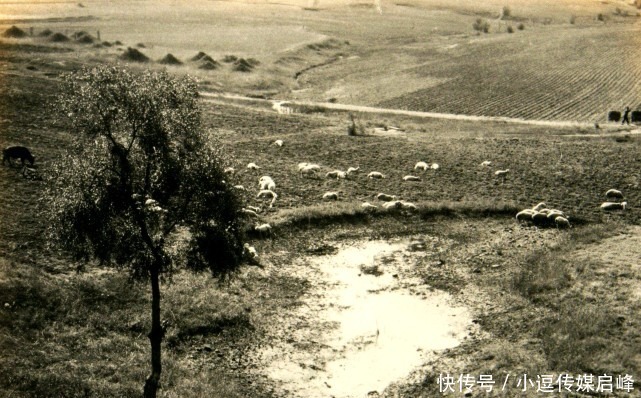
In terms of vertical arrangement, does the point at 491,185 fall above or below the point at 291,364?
above

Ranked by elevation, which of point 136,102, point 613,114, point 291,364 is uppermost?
point 136,102

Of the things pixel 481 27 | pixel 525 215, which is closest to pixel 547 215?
pixel 525 215

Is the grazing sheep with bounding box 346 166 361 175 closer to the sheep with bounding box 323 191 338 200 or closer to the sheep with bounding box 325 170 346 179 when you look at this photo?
the sheep with bounding box 325 170 346 179

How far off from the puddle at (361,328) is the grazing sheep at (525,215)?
6.93 metres

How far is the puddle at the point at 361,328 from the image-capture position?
19672mm

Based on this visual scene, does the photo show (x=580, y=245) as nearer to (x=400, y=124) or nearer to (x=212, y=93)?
(x=400, y=124)

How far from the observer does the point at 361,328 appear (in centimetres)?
2264

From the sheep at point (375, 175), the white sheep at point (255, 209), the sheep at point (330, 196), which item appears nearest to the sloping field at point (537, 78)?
the sheep at point (375, 175)

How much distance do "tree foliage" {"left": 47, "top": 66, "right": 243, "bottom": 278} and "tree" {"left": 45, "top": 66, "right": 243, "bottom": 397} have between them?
0.03 meters

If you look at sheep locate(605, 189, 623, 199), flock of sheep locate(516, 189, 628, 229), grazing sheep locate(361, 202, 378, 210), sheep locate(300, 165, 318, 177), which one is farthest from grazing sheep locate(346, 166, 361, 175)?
sheep locate(605, 189, 623, 199)

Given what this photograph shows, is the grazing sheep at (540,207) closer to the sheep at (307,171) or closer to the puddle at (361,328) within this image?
the puddle at (361,328)

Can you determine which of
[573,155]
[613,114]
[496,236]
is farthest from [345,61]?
[496,236]

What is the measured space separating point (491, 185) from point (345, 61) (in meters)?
59.2

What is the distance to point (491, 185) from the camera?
36.9 meters
